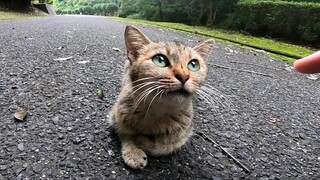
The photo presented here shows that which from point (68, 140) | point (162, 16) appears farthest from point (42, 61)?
point (162, 16)

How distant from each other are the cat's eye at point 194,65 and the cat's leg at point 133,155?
0.65 m

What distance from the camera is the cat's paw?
2.15 m

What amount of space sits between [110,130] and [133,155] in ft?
1.61

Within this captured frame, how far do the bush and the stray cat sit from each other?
1036cm

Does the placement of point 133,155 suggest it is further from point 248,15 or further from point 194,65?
point 248,15

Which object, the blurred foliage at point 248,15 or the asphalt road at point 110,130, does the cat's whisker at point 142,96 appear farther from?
the blurred foliage at point 248,15

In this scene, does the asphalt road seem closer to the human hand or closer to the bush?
the human hand

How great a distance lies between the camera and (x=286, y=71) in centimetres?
627

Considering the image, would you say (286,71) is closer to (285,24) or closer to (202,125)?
(202,125)

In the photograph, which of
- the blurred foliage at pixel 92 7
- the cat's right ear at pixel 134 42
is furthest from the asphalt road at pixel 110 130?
the blurred foliage at pixel 92 7

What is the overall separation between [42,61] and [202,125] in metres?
2.59

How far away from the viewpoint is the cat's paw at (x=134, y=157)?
84.7 inches

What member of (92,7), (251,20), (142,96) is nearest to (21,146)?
(142,96)

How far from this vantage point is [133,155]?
7.24 feet
